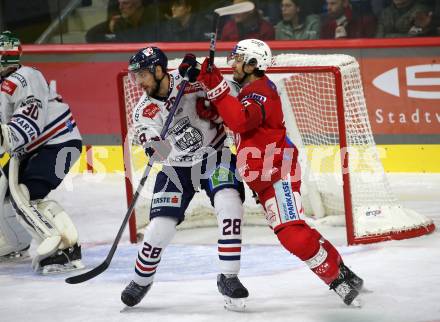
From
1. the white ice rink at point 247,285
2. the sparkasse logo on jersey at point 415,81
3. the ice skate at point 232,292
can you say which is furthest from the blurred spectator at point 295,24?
the ice skate at point 232,292

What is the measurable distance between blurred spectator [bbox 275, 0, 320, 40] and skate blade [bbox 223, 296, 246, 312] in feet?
11.9

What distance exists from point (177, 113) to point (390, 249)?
156 centimetres

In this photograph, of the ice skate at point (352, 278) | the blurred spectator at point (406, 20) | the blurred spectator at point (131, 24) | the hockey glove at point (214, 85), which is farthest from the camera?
the blurred spectator at point (131, 24)

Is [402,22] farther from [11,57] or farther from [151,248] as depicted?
[151,248]

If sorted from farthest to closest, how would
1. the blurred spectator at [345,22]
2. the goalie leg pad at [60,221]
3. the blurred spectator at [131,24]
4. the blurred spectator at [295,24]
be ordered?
the blurred spectator at [131,24]
the blurred spectator at [295,24]
the blurred spectator at [345,22]
the goalie leg pad at [60,221]

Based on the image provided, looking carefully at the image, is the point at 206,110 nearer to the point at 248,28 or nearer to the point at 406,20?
the point at 406,20

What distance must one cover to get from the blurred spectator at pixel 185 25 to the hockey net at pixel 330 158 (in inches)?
49.1

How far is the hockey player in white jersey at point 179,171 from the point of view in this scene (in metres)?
4.73

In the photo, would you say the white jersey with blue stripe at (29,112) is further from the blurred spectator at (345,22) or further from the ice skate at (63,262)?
the blurred spectator at (345,22)

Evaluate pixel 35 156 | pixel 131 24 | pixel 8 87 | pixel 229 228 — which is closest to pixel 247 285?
pixel 229 228

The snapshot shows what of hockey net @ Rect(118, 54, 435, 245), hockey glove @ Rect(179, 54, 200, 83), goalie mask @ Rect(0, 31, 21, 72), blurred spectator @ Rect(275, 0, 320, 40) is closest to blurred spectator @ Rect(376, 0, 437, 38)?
blurred spectator @ Rect(275, 0, 320, 40)

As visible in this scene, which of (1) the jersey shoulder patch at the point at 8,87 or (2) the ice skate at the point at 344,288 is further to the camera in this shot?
(1) the jersey shoulder patch at the point at 8,87

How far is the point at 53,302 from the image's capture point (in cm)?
516

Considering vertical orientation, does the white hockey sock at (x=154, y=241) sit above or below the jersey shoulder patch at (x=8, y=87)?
below
